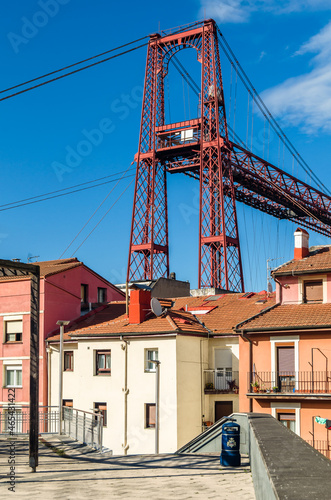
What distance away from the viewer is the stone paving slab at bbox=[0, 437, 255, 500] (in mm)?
13398

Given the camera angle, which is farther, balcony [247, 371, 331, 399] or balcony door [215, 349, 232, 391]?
balcony door [215, 349, 232, 391]

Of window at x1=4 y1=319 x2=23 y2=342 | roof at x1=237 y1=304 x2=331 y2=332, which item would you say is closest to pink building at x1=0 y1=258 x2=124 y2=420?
window at x1=4 y1=319 x2=23 y2=342

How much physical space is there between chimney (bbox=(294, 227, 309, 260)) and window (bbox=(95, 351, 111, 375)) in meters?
12.5

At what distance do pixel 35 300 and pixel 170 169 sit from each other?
172 ft

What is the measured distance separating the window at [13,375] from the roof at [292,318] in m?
18.1

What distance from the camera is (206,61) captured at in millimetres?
64875

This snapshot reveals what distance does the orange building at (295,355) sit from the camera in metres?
30.1

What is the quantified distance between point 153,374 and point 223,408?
4.50m

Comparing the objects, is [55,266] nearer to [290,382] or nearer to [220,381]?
[220,381]

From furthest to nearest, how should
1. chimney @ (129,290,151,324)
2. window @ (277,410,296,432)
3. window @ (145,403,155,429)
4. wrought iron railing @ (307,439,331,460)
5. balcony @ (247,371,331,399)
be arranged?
chimney @ (129,290,151,324), window @ (145,403,155,429), window @ (277,410,296,432), balcony @ (247,371,331,399), wrought iron railing @ (307,439,331,460)

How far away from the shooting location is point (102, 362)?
3856 centimetres

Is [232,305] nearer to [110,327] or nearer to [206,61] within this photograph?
[110,327]

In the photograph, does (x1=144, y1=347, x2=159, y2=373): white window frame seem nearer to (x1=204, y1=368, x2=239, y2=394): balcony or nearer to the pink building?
(x1=204, y1=368, x2=239, y2=394): balcony

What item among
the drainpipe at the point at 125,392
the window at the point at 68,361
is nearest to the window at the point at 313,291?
the drainpipe at the point at 125,392
